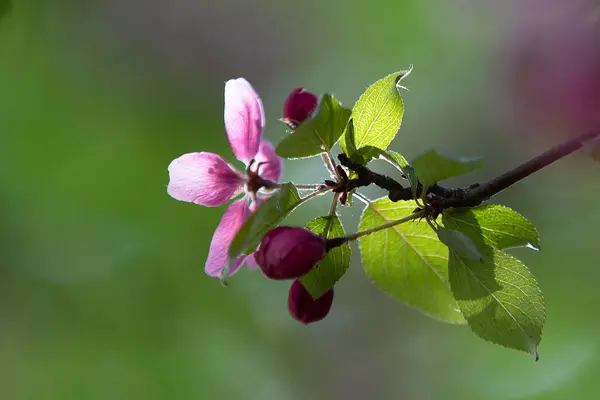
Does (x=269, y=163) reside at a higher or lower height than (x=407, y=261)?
higher

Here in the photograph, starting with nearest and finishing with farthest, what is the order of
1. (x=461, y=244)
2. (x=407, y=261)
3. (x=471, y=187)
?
(x=461, y=244) < (x=471, y=187) < (x=407, y=261)

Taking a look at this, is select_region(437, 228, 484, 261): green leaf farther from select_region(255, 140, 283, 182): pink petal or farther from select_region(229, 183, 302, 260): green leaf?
select_region(255, 140, 283, 182): pink petal

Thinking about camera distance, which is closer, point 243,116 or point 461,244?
point 461,244

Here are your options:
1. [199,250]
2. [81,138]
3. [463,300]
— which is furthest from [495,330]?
[81,138]

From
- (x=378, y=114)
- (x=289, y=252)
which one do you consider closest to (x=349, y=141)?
(x=378, y=114)

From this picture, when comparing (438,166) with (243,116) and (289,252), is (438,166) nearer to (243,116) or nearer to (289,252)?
(289,252)

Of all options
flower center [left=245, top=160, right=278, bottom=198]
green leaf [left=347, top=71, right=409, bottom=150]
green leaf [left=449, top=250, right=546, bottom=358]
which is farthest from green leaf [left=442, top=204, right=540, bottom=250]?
flower center [left=245, top=160, right=278, bottom=198]

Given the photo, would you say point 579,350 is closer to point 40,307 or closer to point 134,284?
point 134,284
